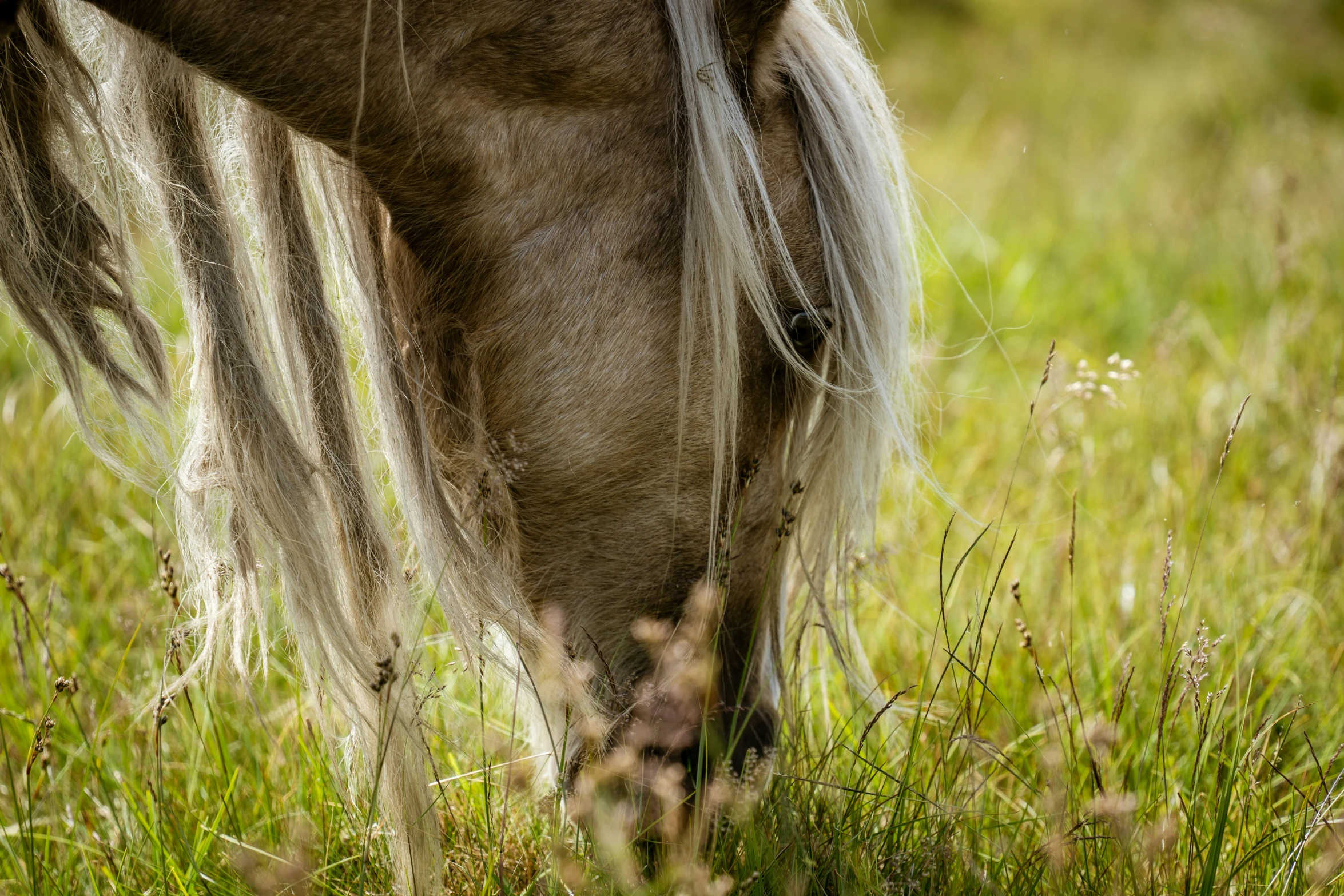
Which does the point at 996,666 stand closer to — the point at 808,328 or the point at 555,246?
the point at 808,328

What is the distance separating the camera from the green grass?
154cm

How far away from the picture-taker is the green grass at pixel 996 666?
154 cm

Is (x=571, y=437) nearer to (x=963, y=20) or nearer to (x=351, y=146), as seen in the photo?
(x=351, y=146)

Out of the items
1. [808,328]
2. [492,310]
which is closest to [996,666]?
[808,328]

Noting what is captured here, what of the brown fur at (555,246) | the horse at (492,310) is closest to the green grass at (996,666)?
the horse at (492,310)

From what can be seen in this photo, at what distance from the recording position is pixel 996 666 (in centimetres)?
238

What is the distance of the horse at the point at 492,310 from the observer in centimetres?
142

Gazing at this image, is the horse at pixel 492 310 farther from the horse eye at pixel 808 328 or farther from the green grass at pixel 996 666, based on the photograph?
the green grass at pixel 996 666

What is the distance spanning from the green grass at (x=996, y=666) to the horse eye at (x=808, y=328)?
0.78 ft

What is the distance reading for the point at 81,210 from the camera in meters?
1.55

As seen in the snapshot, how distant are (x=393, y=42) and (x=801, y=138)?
62 cm

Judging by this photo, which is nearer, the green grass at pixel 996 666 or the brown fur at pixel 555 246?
the brown fur at pixel 555 246

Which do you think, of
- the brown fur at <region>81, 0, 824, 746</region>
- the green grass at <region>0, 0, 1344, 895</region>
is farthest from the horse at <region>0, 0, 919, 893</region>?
the green grass at <region>0, 0, 1344, 895</region>

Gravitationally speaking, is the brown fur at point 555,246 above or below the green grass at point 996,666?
above
